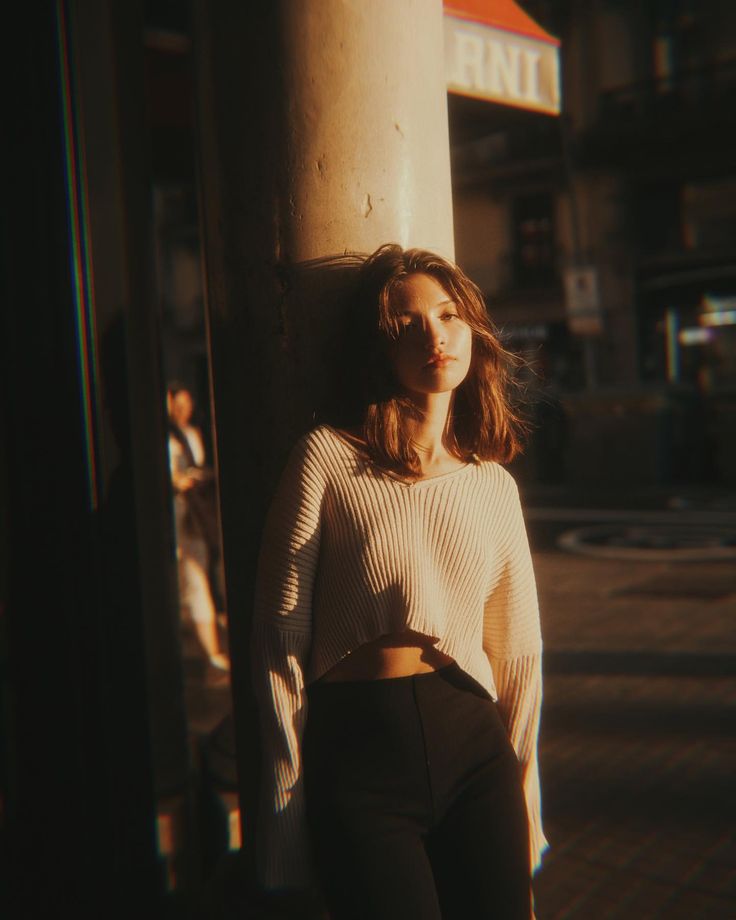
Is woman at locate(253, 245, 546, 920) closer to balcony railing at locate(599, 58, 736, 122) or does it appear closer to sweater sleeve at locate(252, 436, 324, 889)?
sweater sleeve at locate(252, 436, 324, 889)

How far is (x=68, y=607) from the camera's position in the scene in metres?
2.57

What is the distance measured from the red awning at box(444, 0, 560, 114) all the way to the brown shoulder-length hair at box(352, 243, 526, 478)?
2.67 m

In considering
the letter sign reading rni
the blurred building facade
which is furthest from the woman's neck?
the blurred building facade

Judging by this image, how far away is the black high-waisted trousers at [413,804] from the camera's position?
1706mm

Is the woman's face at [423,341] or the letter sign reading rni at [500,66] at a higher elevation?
the letter sign reading rni at [500,66]

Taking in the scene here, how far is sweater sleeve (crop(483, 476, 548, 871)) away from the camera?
1951 millimetres

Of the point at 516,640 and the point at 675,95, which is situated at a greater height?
the point at 675,95

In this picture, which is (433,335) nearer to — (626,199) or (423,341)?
(423,341)

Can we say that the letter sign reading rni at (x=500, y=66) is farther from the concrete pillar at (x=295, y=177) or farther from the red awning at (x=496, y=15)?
the concrete pillar at (x=295, y=177)

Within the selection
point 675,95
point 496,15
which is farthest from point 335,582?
point 675,95

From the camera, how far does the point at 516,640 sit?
196cm

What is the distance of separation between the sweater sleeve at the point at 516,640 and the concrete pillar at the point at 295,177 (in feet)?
1.55

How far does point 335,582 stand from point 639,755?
2995 millimetres

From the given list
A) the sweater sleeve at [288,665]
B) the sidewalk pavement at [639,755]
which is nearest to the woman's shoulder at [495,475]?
the sweater sleeve at [288,665]
